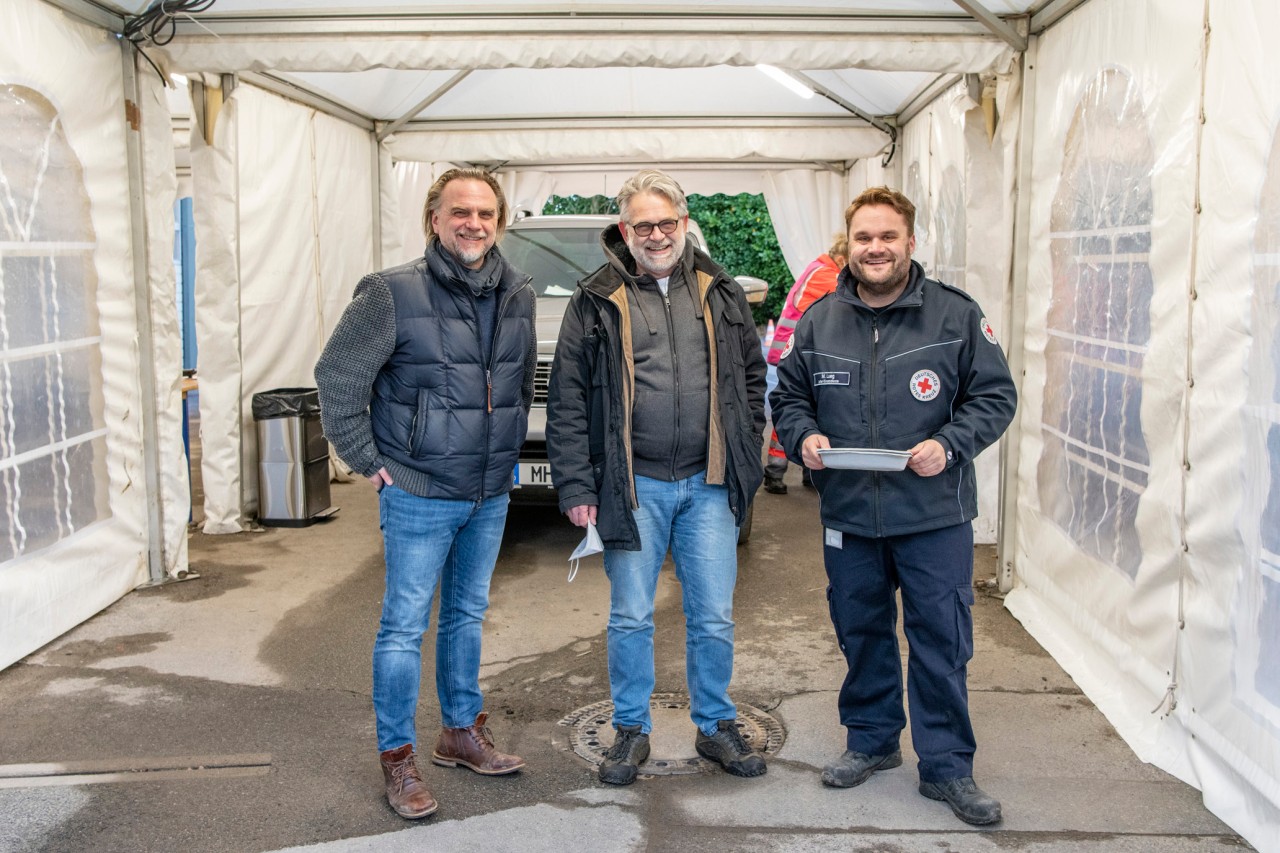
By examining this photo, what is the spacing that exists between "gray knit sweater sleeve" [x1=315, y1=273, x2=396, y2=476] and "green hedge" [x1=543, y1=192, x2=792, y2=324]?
1510cm

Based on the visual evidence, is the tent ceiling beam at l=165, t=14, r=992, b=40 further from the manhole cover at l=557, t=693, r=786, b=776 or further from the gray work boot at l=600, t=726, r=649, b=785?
the gray work boot at l=600, t=726, r=649, b=785

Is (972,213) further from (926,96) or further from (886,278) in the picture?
(886,278)

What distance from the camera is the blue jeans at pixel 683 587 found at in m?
3.79

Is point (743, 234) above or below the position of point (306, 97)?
below

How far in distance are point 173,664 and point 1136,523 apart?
3.90 m

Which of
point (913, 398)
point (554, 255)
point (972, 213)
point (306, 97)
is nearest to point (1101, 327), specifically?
point (913, 398)

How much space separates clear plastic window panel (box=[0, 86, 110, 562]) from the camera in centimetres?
499

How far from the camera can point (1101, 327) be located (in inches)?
193

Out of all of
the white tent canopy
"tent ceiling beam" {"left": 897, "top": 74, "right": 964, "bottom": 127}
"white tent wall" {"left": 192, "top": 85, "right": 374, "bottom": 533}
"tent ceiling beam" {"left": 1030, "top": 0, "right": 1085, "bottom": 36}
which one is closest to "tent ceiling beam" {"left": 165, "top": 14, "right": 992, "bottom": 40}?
the white tent canopy

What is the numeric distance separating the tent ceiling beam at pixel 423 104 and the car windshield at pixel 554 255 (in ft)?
3.95

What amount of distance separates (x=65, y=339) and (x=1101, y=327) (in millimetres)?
4492

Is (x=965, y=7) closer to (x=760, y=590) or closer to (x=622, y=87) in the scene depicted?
(x=760, y=590)

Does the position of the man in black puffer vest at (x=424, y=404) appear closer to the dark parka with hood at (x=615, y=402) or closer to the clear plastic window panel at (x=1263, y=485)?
the dark parka with hood at (x=615, y=402)

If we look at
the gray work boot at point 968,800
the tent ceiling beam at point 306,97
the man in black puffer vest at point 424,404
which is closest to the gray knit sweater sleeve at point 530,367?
the man in black puffer vest at point 424,404
